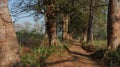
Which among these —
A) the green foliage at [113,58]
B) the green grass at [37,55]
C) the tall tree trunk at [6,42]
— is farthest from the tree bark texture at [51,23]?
the tall tree trunk at [6,42]

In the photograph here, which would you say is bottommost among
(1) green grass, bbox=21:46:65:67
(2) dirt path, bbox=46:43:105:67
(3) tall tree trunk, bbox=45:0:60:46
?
(2) dirt path, bbox=46:43:105:67

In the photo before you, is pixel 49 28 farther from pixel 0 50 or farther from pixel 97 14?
pixel 97 14

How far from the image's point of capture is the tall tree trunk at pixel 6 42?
18.6 ft

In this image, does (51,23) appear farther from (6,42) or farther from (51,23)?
(6,42)

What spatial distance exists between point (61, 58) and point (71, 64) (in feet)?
3.81

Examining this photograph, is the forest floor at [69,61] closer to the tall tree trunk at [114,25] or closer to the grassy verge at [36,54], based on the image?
the grassy verge at [36,54]

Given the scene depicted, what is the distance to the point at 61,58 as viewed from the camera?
39.7ft

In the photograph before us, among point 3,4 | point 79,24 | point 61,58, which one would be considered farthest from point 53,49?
point 79,24

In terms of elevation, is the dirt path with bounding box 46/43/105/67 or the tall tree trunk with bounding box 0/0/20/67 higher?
the tall tree trunk with bounding box 0/0/20/67

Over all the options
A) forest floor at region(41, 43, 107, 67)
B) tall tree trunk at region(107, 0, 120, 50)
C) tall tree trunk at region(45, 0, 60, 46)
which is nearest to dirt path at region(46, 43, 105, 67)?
forest floor at region(41, 43, 107, 67)

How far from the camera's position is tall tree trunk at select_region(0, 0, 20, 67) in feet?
18.6

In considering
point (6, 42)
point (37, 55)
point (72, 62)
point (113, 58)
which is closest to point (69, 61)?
point (72, 62)

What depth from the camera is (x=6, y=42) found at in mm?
5738

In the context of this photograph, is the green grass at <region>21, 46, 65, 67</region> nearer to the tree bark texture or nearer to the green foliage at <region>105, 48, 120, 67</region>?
the tree bark texture
